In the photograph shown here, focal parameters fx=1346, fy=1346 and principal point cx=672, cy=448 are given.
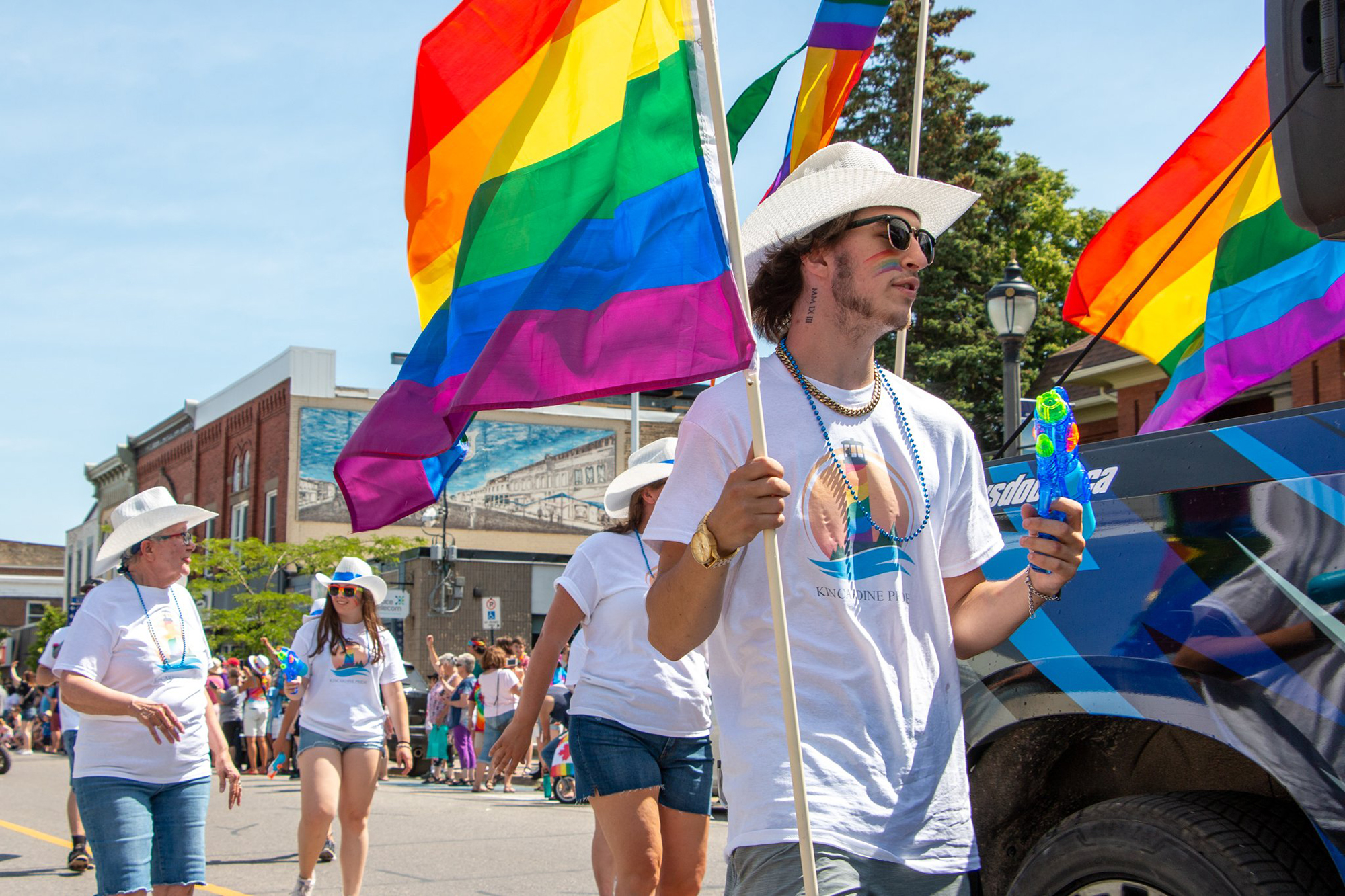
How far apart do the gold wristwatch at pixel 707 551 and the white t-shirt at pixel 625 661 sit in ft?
8.16

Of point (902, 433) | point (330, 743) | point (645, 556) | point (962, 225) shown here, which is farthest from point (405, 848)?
point (962, 225)

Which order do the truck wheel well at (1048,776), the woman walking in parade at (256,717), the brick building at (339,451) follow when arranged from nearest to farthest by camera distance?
the truck wheel well at (1048,776) < the woman walking in parade at (256,717) < the brick building at (339,451)

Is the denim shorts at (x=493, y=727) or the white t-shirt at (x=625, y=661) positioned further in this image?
the denim shorts at (x=493, y=727)

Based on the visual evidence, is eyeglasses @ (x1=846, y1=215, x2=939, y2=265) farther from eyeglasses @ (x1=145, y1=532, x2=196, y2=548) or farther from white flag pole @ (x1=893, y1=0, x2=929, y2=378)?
eyeglasses @ (x1=145, y1=532, x2=196, y2=548)

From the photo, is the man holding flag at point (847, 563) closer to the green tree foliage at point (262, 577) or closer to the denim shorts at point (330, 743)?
the denim shorts at point (330, 743)

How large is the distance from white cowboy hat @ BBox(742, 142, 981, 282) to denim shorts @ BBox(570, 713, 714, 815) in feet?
7.89

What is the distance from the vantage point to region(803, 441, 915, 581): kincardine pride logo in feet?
9.18

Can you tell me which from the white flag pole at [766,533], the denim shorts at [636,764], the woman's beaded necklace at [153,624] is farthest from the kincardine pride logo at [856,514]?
the woman's beaded necklace at [153,624]

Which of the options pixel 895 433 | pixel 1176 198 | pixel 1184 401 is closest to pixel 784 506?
pixel 895 433

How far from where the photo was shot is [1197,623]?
344 cm

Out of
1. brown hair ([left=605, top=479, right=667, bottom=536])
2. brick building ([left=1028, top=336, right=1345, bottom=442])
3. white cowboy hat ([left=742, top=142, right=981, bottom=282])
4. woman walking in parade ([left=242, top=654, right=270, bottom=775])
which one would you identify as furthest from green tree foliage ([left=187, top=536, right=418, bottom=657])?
white cowboy hat ([left=742, top=142, right=981, bottom=282])

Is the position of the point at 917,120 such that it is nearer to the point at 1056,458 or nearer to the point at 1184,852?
the point at 1056,458

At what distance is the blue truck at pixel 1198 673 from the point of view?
3.21 metres

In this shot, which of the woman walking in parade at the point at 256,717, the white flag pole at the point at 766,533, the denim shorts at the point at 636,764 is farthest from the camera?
the woman walking in parade at the point at 256,717
